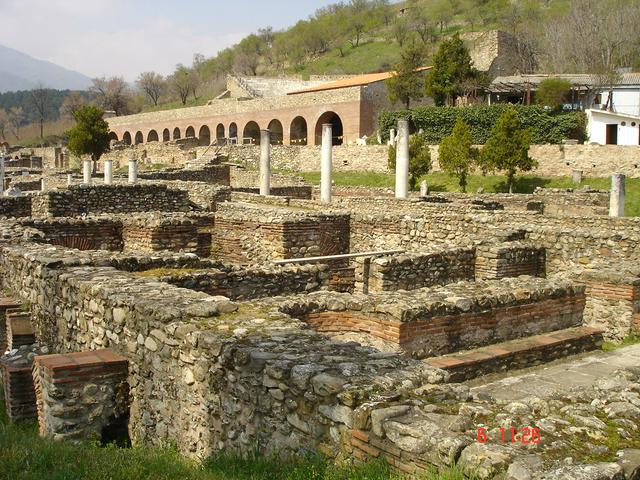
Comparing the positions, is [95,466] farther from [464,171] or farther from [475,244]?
[464,171]

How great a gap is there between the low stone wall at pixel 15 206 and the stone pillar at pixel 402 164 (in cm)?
1167

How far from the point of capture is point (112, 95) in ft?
280

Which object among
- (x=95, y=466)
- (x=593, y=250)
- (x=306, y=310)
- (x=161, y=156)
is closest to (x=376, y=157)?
(x=161, y=156)

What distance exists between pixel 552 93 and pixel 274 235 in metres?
31.6

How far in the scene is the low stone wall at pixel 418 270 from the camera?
8.62 metres

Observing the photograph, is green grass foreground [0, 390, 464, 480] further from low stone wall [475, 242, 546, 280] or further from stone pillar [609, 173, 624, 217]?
stone pillar [609, 173, 624, 217]

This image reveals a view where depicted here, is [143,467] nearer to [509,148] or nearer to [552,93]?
[509,148]

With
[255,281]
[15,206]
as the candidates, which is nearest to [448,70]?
[15,206]

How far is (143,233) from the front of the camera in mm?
10641

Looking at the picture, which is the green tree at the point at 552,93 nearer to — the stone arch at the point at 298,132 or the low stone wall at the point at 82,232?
the stone arch at the point at 298,132

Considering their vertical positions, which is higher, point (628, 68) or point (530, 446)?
point (628, 68)

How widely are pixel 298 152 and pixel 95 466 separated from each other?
41.4 meters

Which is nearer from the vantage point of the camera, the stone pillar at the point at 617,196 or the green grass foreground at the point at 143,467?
the green grass foreground at the point at 143,467

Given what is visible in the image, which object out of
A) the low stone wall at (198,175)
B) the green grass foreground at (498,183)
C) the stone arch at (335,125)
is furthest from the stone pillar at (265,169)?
the stone arch at (335,125)
